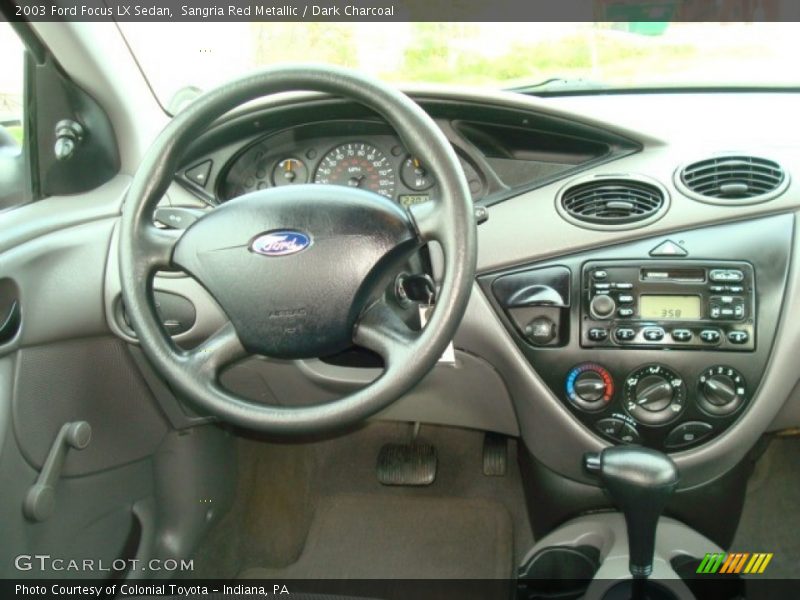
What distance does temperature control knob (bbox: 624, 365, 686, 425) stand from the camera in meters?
1.44

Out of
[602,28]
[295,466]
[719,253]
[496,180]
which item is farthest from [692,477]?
[295,466]

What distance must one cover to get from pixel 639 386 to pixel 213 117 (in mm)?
931

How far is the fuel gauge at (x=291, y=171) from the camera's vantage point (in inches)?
66.7

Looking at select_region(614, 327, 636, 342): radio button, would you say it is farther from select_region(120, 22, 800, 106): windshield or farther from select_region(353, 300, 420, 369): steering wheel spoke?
select_region(120, 22, 800, 106): windshield

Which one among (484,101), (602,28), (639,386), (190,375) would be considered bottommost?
(639,386)

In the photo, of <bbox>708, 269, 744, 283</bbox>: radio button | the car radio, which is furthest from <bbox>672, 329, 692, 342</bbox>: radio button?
<bbox>708, 269, 744, 283</bbox>: radio button

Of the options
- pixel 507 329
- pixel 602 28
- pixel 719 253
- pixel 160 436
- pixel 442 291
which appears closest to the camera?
pixel 442 291

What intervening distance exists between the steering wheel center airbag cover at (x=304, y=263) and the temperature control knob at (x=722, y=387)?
0.71 m

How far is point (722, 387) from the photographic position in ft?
4.67

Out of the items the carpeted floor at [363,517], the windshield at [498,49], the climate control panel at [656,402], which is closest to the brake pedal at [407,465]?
the carpeted floor at [363,517]

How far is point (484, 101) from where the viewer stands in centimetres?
155

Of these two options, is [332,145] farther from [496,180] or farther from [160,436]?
[160,436]

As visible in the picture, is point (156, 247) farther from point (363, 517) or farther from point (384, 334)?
point (363, 517)

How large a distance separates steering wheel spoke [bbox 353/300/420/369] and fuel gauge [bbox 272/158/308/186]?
66 cm
